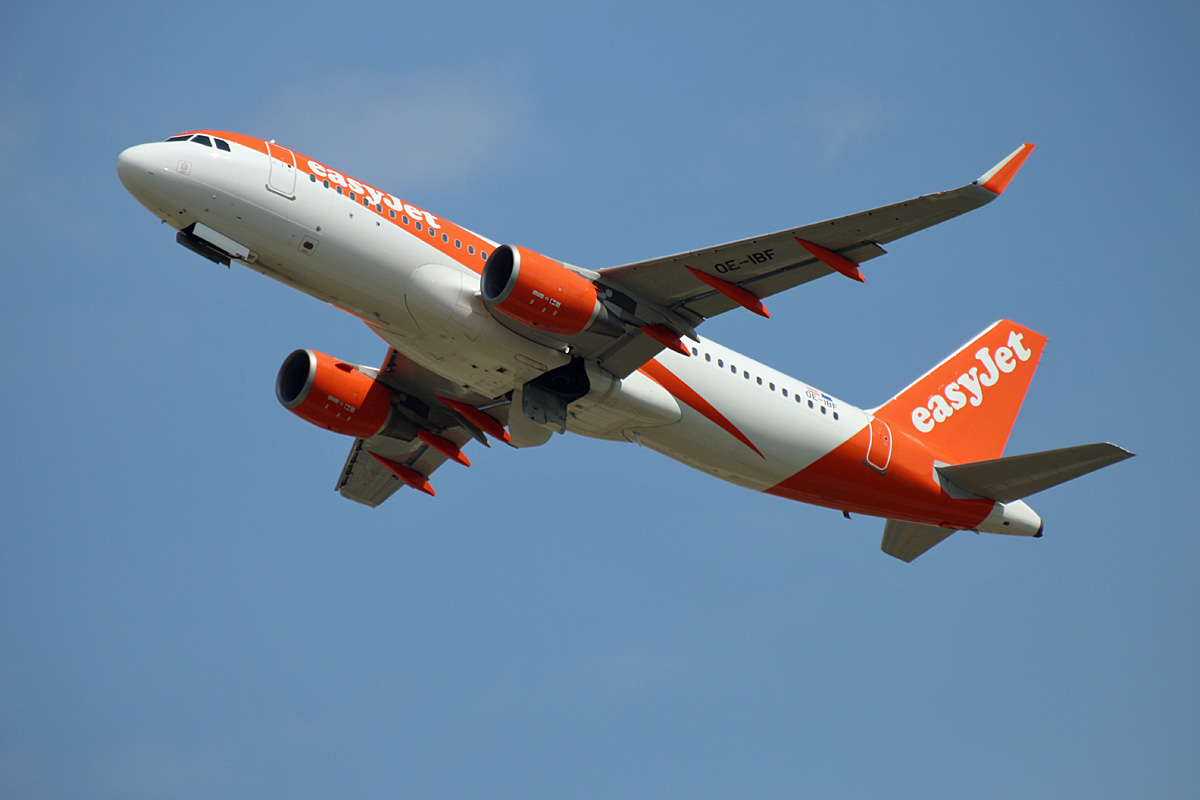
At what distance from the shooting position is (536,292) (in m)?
25.7

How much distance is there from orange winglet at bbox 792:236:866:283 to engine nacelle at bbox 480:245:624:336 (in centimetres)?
488

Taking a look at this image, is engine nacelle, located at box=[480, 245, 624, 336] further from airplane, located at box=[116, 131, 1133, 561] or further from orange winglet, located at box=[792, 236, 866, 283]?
orange winglet, located at box=[792, 236, 866, 283]

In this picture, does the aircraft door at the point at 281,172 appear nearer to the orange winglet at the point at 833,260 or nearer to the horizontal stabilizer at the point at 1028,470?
the orange winglet at the point at 833,260

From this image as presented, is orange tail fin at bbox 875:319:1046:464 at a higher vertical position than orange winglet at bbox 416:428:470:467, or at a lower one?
higher

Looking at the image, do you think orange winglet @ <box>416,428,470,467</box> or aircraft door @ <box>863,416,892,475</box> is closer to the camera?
aircraft door @ <box>863,416,892,475</box>

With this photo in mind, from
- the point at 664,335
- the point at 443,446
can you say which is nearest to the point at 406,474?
the point at 443,446

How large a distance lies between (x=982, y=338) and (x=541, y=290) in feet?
56.1

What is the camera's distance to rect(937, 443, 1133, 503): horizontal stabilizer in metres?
28.8

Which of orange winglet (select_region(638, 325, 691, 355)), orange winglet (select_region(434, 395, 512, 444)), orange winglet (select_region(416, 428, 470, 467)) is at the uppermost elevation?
orange winglet (select_region(638, 325, 691, 355))

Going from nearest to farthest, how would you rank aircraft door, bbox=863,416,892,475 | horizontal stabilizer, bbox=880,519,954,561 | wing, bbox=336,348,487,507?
aircraft door, bbox=863,416,892,475 → wing, bbox=336,348,487,507 → horizontal stabilizer, bbox=880,519,954,561

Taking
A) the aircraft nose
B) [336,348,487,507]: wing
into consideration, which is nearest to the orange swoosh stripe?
[336,348,487,507]: wing

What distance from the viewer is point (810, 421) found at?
102 feet

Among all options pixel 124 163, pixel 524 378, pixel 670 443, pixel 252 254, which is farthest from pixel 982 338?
pixel 124 163

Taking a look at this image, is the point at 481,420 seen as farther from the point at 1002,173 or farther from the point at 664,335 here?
the point at 1002,173
